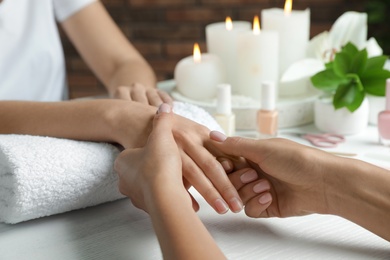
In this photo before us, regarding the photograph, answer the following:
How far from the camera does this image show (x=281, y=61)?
1088 mm

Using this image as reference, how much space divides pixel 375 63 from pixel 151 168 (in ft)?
1.59

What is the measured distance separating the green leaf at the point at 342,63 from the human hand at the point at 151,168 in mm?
349

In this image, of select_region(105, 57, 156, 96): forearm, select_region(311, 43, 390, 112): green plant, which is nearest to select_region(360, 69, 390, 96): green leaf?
select_region(311, 43, 390, 112): green plant

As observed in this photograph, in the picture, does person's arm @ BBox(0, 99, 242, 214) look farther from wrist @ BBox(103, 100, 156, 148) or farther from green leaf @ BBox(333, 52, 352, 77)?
green leaf @ BBox(333, 52, 352, 77)

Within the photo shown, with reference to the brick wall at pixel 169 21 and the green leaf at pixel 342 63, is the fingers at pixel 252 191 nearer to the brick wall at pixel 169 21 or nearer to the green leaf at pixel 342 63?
the green leaf at pixel 342 63

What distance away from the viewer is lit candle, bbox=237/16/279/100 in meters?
1.00

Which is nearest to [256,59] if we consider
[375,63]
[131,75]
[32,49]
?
[375,63]

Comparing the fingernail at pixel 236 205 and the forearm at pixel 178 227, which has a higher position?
the forearm at pixel 178 227

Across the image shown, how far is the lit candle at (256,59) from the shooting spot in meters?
1.00

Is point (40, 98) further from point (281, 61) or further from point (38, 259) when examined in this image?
point (38, 259)

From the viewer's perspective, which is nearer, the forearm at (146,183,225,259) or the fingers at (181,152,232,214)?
the forearm at (146,183,225,259)

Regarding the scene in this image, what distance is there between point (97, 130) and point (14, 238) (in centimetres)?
19

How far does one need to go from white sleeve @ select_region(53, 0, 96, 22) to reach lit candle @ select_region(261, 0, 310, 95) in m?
0.46

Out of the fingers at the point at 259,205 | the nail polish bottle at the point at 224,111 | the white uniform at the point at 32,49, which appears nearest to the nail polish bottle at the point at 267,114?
the nail polish bottle at the point at 224,111
